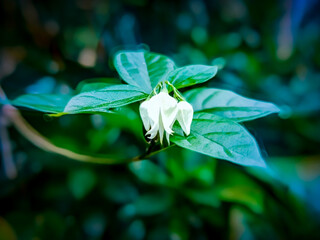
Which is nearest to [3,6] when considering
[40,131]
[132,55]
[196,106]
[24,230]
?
[40,131]

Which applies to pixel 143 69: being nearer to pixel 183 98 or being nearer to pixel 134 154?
pixel 183 98

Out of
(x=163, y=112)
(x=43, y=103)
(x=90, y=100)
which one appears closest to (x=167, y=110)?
(x=163, y=112)

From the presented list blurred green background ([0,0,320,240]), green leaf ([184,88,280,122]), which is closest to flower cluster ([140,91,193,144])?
green leaf ([184,88,280,122])

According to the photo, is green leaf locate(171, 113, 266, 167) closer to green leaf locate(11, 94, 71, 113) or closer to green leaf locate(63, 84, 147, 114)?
green leaf locate(63, 84, 147, 114)

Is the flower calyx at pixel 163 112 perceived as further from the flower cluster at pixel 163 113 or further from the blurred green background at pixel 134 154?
the blurred green background at pixel 134 154

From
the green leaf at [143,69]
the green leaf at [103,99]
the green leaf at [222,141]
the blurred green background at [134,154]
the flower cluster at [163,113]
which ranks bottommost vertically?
the blurred green background at [134,154]

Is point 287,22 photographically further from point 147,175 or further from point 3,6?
point 3,6

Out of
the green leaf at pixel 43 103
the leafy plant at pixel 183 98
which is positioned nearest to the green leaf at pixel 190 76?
the leafy plant at pixel 183 98
